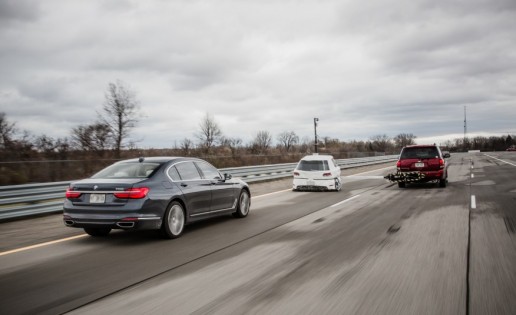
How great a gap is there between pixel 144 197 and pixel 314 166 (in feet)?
35.9

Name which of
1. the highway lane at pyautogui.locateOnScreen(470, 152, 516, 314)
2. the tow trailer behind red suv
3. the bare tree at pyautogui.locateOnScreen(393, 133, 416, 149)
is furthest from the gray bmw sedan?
the bare tree at pyautogui.locateOnScreen(393, 133, 416, 149)

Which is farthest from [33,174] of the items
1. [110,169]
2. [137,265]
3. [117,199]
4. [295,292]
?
[295,292]

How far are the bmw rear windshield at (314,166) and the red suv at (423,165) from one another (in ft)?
10.8

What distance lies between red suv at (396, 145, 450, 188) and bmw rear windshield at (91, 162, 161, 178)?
1256cm

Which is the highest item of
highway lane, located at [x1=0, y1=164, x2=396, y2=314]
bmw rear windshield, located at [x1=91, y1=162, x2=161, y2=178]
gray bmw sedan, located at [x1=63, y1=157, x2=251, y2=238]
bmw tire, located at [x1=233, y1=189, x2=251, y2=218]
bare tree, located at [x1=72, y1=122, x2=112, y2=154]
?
bare tree, located at [x1=72, y1=122, x2=112, y2=154]

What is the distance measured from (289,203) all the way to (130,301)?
9059mm

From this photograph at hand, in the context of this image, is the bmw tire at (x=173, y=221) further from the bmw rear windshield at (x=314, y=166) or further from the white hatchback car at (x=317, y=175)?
the bmw rear windshield at (x=314, y=166)

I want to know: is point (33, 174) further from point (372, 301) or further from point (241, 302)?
point (372, 301)

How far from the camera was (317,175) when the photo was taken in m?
16.8

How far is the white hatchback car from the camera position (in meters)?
16.7

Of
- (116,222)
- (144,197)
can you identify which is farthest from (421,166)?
(116,222)

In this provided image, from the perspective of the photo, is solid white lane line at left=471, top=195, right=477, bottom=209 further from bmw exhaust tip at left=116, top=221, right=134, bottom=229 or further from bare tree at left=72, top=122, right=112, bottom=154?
bare tree at left=72, top=122, right=112, bottom=154

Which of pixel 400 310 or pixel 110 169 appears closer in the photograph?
pixel 400 310

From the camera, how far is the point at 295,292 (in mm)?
4438
